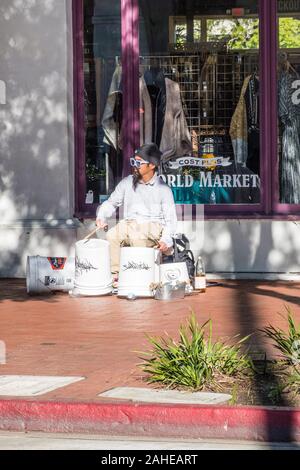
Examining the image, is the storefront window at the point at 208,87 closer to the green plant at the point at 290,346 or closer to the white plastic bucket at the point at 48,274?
the white plastic bucket at the point at 48,274

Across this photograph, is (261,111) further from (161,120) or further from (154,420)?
(154,420)

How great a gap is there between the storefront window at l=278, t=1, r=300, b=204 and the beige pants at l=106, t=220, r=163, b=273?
2143mm

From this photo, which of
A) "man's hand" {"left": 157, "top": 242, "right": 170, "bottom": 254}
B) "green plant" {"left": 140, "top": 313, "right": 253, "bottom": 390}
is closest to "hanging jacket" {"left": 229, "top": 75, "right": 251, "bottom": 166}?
"man's hand" {"left": 157, "top": 242, "right": 170, "bottom": 254}

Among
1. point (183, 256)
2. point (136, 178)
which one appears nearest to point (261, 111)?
point (136, 178)

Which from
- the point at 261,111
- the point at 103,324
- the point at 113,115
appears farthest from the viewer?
the point at 113,115

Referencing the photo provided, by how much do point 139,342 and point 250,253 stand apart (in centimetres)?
439

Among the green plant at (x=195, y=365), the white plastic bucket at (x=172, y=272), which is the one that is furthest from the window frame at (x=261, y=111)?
the green plant at (x=195, y=365)

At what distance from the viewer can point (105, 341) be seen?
927cm

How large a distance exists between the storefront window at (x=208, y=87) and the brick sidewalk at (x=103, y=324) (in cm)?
141

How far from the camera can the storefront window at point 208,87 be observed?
13.6m

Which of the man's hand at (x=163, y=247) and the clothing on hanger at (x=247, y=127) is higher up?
the clothing on hanger at (x=247, y=127)

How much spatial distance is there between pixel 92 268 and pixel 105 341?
253 centimetres

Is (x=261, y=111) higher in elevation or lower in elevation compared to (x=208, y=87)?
lower

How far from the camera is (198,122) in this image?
44.9 ft
